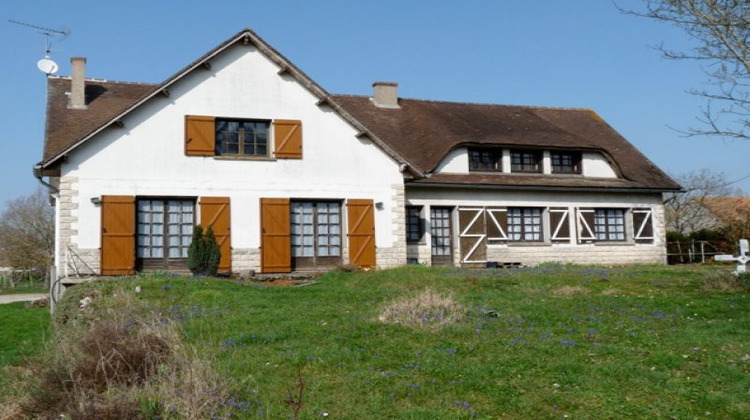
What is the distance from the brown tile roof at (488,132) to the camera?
25403 mm

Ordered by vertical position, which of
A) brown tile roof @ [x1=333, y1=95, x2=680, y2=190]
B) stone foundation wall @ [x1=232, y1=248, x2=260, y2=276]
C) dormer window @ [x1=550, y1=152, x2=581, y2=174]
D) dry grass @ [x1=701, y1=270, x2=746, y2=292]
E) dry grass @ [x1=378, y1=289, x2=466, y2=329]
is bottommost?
dry grass @ [x1=378, y1=289, x2=466, y2=329]

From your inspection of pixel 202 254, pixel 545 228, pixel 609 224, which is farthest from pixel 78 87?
pixel 609 224

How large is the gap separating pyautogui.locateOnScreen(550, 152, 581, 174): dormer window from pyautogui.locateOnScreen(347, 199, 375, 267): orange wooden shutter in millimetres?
8476

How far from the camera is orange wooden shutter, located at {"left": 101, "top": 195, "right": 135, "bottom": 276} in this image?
18.9 meters

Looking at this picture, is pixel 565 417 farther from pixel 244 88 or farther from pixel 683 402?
pixel 244 88

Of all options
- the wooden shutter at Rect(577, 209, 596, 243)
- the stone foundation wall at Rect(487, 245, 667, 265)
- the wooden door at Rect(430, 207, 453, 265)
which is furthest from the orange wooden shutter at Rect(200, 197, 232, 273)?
the wooden shutter at Rect(577, 209, 596, 243)

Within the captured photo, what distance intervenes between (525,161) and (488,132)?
167 cm

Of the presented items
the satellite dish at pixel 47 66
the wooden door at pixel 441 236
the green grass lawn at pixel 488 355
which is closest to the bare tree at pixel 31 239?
the satellite dish at pixel 47 66

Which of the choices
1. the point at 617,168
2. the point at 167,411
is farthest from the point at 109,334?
the point at 617,168

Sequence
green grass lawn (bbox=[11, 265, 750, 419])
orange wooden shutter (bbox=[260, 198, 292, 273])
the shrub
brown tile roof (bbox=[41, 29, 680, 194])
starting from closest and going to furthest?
green grass lawn (bbox=[11, 265, 750, 419]) < the shrub < orange wooden shutter (bbox=[260, 198, 292, 273]) < brown tile roof (bbox=[41, 29, 680, 194])

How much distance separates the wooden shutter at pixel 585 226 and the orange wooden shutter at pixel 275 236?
10.9 m

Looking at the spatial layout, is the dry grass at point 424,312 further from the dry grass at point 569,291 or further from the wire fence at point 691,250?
the wire fence at point 691,250

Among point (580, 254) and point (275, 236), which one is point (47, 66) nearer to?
point (275, 236)

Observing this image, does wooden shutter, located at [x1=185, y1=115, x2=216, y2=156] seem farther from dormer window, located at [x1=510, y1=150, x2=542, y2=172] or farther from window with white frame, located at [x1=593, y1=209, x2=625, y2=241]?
window with white frame, located at [x1=593, y1=209, x2=625, y2=241]
